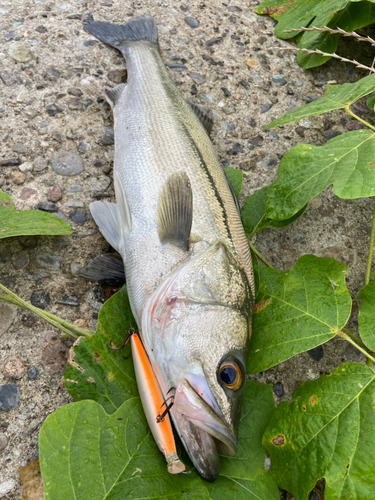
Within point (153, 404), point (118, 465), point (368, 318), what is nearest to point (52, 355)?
point (153, 404)

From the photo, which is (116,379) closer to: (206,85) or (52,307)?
(52,307)

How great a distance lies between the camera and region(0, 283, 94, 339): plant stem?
6.63 feet

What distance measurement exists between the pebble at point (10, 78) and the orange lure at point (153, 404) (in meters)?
2.13

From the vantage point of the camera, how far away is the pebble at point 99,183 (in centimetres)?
276

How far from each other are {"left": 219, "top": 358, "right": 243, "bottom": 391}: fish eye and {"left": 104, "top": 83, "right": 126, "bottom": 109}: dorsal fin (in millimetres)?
2043

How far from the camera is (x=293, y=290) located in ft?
6.75

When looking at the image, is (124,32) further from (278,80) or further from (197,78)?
(278,80)

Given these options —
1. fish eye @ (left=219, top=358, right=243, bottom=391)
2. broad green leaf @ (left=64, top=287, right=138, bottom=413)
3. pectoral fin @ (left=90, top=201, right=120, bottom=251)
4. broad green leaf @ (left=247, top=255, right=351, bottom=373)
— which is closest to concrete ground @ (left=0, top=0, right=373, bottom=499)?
pectoral fin @ (left=90, top=201, right=120, bottom=251)

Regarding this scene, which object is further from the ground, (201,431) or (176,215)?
(176,215)

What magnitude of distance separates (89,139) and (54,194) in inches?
20.9

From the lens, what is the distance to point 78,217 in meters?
2.61

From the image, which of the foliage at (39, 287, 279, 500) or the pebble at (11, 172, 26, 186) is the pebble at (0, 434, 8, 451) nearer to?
the foliage at (39, 287, 279, 500)

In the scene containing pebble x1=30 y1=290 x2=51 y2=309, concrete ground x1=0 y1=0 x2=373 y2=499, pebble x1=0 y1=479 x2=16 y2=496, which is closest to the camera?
pebble x1=0 y1=479 x2=16 y2=496

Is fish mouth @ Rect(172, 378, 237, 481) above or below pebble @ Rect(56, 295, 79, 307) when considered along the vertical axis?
above
